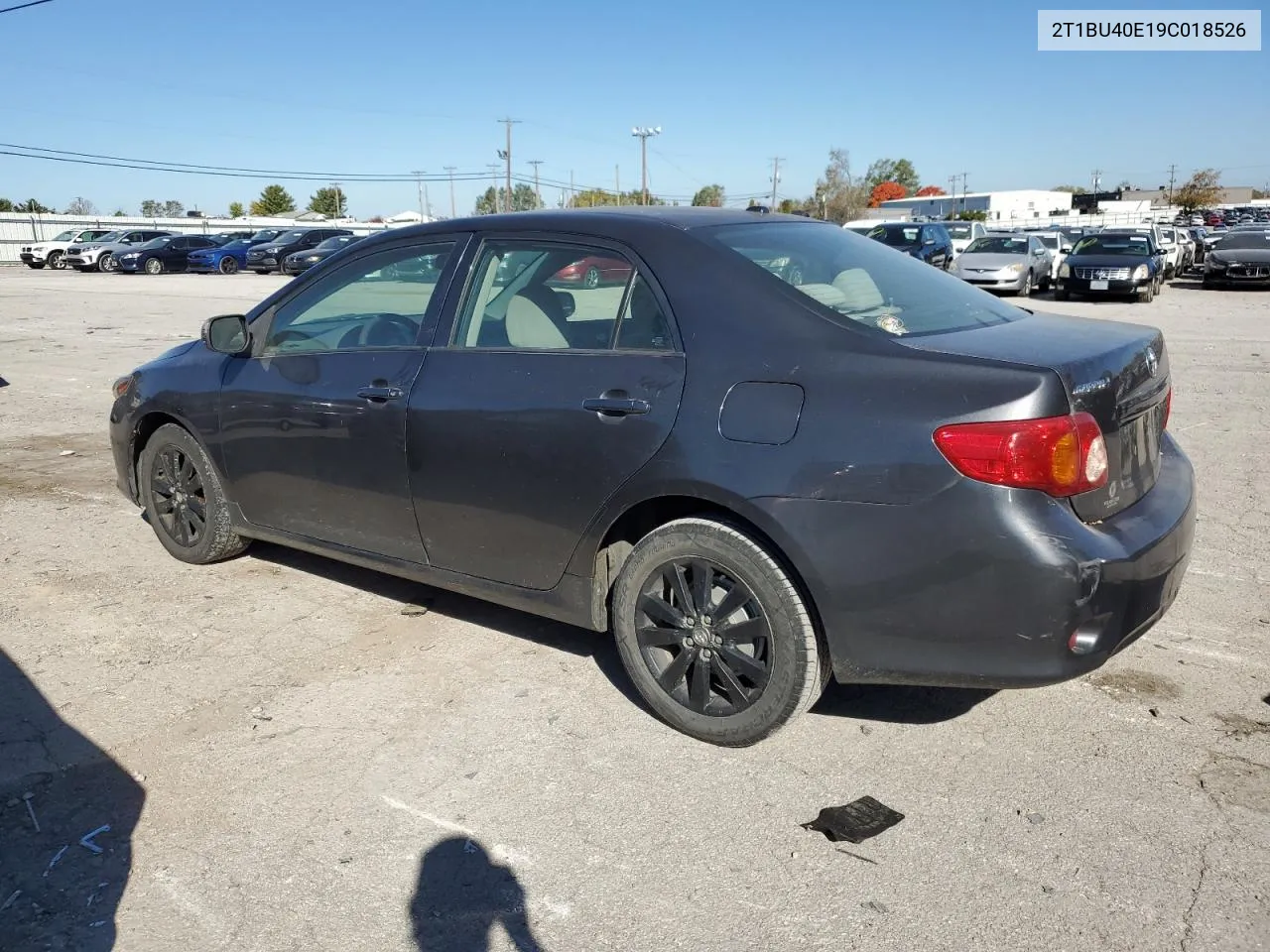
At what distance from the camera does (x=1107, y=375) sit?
127 inches

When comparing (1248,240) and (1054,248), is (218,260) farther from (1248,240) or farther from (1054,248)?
(1248,240)

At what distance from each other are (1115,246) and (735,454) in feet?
76.6

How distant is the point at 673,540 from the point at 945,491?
0.91 m

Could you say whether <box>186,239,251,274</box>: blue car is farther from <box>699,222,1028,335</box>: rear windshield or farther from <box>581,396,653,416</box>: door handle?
<box>581,396,653,416</box>: door handle

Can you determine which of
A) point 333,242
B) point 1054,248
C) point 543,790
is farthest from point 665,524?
point 333,242

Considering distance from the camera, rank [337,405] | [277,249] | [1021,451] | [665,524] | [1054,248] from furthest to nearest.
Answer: [277,249] → [1054,248] → [337,405] → [665,524] → [1021,451]

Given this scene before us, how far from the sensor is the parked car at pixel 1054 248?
25828 millimetres

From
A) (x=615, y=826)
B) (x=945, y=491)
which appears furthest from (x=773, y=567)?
(x=615, y=826)

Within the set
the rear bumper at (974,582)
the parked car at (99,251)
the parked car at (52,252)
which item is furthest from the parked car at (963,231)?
the rear bumper at (974,582)

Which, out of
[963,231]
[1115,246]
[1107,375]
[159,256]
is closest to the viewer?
[1107,375]

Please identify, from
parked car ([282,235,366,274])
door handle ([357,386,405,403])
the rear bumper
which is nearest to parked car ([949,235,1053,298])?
door handle ([357,386,405,403])

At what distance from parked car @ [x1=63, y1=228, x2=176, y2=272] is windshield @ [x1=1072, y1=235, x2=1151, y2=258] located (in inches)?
1268

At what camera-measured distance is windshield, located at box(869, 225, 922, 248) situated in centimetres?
2610

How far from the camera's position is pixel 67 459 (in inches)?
312
